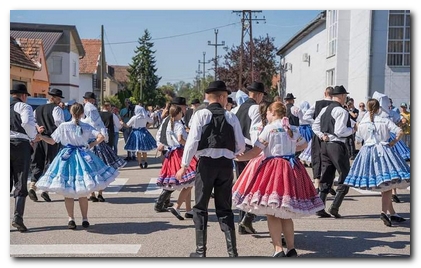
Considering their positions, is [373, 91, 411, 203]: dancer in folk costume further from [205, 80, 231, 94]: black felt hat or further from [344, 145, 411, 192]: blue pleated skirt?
[205, 80, 231, 94]: black felt hat

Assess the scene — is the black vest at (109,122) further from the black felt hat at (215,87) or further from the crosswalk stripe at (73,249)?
the black felt hat at (215,87)

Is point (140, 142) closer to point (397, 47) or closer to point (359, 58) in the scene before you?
point (359, 58)

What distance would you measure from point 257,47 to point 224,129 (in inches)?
812

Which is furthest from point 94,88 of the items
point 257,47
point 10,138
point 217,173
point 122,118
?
point 257,47

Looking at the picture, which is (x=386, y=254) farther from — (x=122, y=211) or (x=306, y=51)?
(x=306, y=51)

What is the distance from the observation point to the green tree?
8547mm

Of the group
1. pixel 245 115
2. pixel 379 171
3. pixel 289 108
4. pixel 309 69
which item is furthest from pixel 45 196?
pixel 309 69

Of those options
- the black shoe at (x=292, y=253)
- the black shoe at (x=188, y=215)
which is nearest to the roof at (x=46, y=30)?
the black shoe at (x=188, y=215)

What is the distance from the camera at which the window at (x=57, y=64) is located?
51.7 feet

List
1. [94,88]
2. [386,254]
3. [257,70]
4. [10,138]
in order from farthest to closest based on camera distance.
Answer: [257,70], [94,88], [10,138], [386,254]

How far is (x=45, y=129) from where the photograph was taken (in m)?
10.4

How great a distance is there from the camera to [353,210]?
914 cm

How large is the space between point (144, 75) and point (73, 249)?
15.6 feet

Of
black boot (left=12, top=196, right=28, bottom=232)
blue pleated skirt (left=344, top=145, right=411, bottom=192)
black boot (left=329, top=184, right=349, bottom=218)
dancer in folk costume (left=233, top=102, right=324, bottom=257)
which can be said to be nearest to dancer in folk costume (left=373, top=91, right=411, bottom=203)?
blue pleated skirt (left=344, top=145, right=411, bottom=192)
